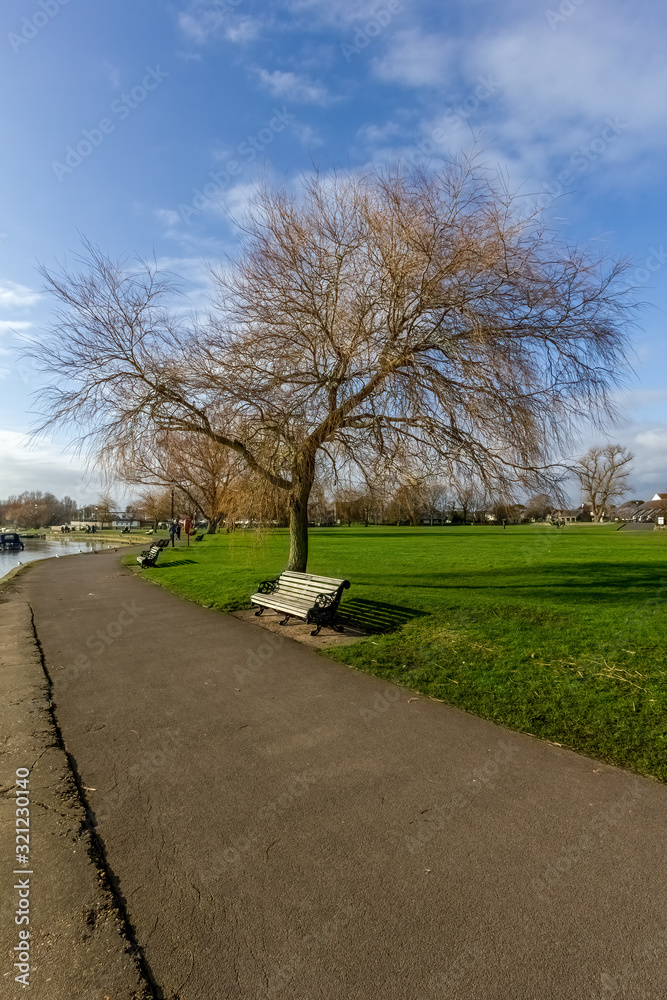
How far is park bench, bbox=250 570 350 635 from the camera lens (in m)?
9.90

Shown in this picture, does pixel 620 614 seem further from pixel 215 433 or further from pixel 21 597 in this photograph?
pixel 21 597

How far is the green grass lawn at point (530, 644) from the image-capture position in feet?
18.2

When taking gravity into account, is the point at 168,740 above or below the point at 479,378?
below

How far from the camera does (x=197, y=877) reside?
10.9 ft

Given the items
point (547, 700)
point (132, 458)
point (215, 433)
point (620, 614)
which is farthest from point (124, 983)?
point (132, 458)

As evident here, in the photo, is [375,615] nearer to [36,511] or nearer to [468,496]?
[468,496]

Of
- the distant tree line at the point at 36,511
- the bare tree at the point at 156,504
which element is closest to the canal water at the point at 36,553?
the bare tree at the point at 156,504

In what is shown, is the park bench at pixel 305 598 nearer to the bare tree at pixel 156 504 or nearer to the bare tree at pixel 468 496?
the bare tree at pixel 468 496

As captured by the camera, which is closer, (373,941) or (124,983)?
(124,983)

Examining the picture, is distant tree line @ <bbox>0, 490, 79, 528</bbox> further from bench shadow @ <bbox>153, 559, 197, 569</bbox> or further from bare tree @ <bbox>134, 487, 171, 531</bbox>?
bench shadow @ <bbox>153, 559, 197, 569</bbox>

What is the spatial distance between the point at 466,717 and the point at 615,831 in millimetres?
2195

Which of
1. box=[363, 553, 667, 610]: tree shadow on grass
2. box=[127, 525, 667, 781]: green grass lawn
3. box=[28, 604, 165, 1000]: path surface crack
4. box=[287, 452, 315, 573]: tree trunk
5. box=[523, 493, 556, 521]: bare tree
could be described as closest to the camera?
box=[28, 604, 165, 1000]: path surface crack

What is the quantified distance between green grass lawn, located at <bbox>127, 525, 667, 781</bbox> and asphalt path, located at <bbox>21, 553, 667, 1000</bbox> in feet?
1.55

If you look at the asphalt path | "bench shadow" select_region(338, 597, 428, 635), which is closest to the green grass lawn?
"bench shadow" select_region(338, 597, 428, 635)
